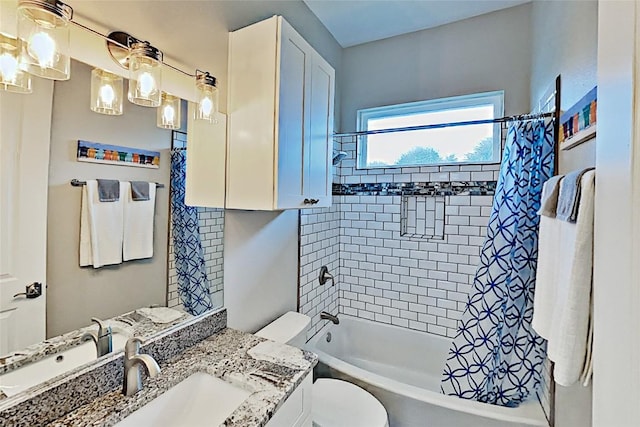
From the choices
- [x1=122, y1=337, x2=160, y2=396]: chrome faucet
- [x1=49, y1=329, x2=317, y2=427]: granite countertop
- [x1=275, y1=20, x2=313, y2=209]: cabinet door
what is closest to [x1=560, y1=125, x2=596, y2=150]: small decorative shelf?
[x1=275, y1=20, x2=313, y2=209]: cabinet door

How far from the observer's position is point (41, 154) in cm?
92

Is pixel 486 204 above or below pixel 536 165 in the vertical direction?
below

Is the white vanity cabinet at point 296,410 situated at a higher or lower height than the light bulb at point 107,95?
lower

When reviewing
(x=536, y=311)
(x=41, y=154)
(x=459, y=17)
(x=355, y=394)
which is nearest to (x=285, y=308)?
(x=355, y=394)

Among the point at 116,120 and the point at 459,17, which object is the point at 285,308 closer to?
the point at 116,120

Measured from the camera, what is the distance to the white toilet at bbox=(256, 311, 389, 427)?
5.33ft

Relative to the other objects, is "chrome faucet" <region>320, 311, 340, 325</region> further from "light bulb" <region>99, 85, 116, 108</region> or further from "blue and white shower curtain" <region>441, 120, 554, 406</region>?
"light bulb" <region>99, 85, 116, 108</region>

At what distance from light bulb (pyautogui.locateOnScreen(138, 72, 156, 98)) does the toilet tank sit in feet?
4.36

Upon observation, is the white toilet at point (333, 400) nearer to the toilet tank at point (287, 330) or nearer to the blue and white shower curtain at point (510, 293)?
the toilet tank at point (287, 330)

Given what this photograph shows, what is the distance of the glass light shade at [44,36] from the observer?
841mm

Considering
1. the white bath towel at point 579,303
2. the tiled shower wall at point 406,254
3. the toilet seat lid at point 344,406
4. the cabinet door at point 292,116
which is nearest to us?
the white bath towel at point 579,303

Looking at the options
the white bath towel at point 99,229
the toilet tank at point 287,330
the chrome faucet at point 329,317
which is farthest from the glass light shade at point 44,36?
the chrome faucet at point 329,317

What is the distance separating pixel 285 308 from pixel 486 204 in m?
1.74

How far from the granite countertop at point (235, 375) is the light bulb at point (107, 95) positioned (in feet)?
3.10
